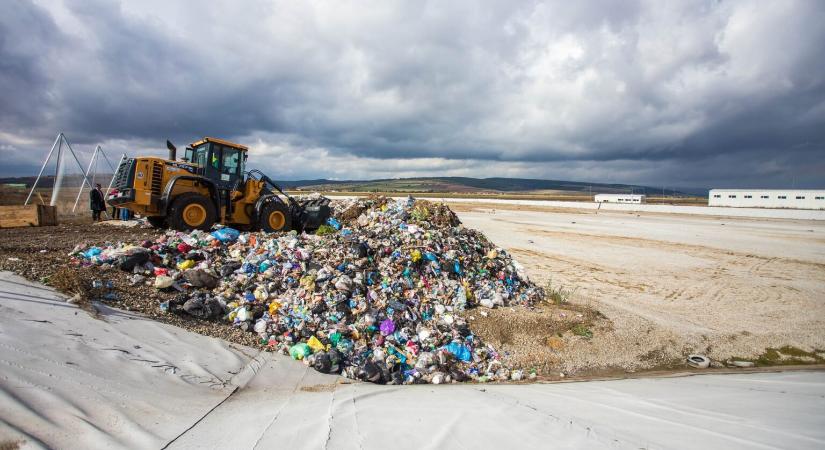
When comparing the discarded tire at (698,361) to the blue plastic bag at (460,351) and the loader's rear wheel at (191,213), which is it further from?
the loader's rear wheel at (191,213)

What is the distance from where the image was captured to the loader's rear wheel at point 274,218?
10086mm

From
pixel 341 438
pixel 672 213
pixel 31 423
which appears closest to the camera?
pixel 31 423

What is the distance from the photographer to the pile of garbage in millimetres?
5188

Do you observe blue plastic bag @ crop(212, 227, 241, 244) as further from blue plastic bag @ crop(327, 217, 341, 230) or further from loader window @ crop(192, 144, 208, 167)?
blue plastic bag @ crop(327, 217, 341, 230)

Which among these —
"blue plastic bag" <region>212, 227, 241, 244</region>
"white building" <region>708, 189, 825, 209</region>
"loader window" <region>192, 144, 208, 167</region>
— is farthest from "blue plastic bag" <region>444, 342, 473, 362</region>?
"white building" <region>708, 189, 825, 209</region>

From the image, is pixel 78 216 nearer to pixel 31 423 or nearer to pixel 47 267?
pixel 47 267

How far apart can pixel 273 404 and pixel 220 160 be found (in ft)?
26.2

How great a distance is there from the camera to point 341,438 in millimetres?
2889

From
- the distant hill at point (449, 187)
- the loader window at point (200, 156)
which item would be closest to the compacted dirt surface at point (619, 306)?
the loader window at point (200, 156)

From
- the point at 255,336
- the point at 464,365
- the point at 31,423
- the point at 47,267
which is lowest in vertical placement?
the point at 464,365

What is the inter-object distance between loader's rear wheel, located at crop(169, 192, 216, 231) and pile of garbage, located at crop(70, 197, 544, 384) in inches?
44.5

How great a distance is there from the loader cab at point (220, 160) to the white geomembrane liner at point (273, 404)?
5.54 m

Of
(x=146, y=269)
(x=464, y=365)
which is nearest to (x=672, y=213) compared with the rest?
(x=464, y=365)

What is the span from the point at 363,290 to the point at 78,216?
14.0 meters
